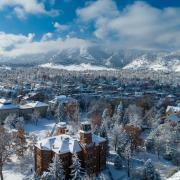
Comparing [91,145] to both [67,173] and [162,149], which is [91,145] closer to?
[67,173]

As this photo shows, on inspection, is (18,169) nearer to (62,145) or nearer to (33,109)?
(62,145)

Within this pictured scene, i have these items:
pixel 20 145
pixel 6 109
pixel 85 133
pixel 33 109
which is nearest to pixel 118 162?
pixel 85 133

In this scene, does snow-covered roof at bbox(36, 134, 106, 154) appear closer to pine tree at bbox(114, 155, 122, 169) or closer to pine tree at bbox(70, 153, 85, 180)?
pine tree at bbox(70, 153, 85, 180)

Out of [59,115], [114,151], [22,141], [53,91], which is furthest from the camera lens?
Answer: [53,91]

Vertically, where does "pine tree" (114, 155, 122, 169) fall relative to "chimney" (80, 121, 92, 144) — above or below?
below

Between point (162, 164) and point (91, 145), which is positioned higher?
point (91, 145)

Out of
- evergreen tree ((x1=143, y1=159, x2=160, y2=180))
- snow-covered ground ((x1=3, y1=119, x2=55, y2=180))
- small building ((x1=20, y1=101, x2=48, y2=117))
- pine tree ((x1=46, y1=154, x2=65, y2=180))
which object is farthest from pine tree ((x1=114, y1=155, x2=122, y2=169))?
small building ((x1=20, y1=101, x2=48, y2=117))

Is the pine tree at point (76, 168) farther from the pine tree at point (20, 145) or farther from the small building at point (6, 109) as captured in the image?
the small building at point (6, 109)

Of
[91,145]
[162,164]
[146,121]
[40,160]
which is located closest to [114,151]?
[162,164]
